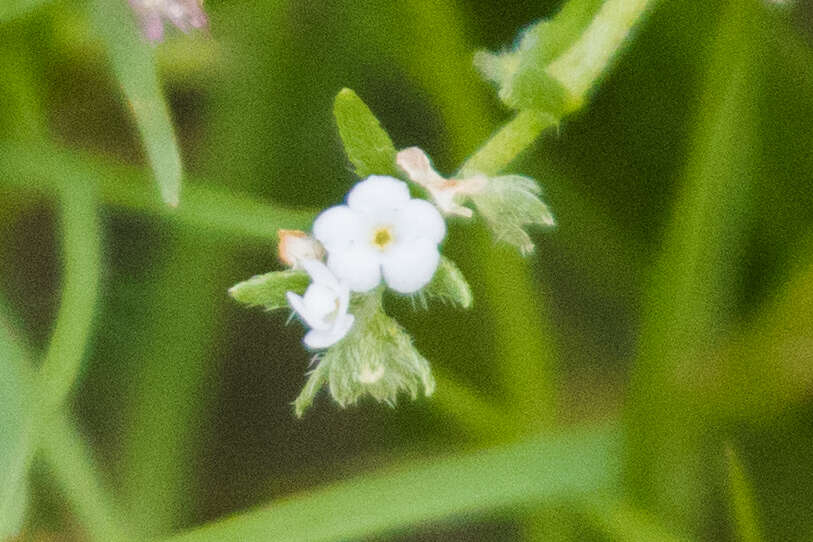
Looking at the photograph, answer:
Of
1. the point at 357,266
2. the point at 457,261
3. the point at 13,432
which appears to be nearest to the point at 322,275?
the point at 357,266

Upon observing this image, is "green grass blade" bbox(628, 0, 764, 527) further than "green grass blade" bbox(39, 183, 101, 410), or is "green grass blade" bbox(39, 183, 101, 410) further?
"green grass blade" bbox(628, 0, 764, 527)

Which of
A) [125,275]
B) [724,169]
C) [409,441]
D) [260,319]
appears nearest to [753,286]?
[724,169]

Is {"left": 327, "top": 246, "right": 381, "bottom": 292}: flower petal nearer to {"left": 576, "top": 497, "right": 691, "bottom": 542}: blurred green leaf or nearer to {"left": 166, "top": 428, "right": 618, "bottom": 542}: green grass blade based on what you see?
{"left": 166, "top": 428, "right": 618, "bottom": 542}: green grass blade

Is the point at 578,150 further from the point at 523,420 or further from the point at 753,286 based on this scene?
the point at 523,420

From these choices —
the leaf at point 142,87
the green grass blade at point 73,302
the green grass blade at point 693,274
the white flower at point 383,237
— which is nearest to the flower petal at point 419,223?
the white flower at point 383,237

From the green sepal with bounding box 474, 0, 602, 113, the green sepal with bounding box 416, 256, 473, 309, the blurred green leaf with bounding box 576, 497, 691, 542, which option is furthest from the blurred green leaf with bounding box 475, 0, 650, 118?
the blurred green leaf with bounding box 576, 497, 691, 542

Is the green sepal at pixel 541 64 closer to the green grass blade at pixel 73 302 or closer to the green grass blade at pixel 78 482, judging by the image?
the green grass blade at pixel 73 302

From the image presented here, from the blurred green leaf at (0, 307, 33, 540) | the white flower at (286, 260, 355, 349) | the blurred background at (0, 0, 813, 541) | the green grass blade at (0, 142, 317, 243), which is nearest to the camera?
the white flower at (286, 260, 355, 349)
